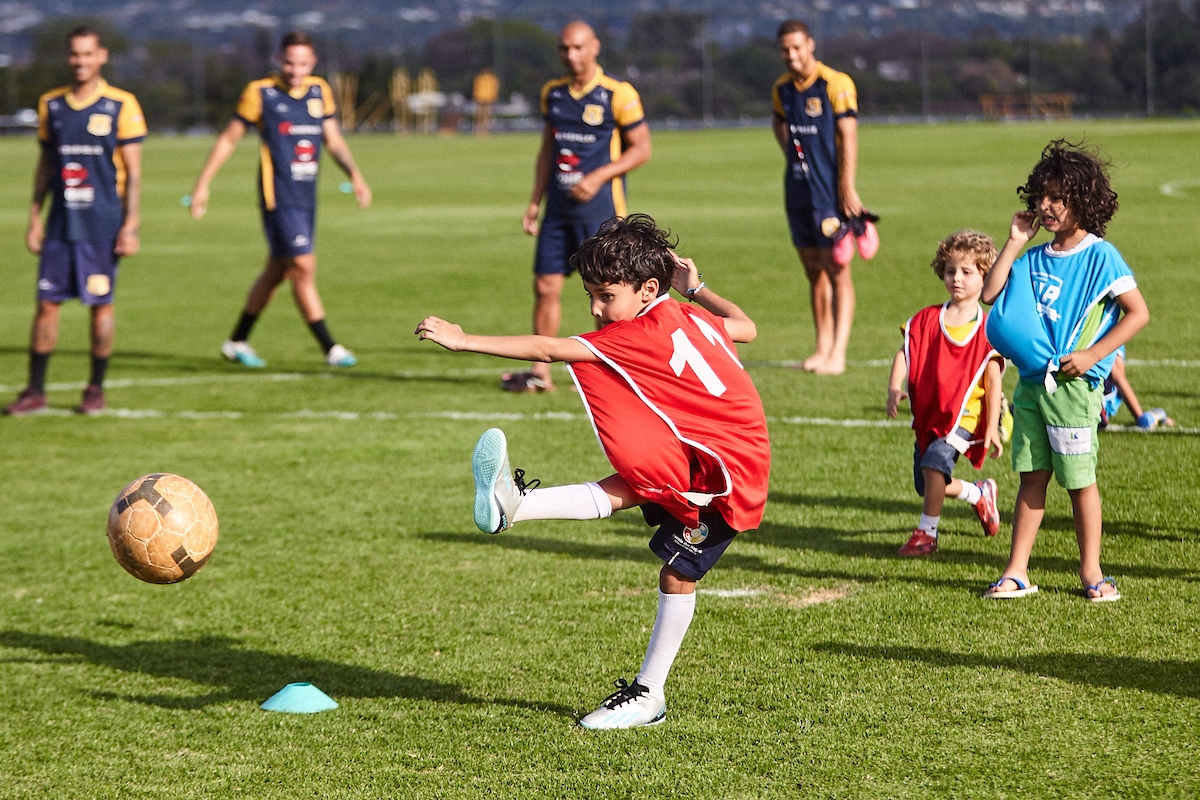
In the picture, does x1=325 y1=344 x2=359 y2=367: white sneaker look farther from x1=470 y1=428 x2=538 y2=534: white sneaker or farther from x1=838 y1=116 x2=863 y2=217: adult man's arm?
x1=470 y1=428 x2=538 y2=534: white sneaker

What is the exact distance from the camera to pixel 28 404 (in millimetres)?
10164

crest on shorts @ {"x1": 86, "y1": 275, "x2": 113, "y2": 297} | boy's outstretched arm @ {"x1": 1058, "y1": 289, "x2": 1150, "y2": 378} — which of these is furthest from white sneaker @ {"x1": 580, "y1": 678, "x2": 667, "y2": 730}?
crest on shorts @ {"x1": 86, "y1": 275, "x2": 113, "y2": 297}

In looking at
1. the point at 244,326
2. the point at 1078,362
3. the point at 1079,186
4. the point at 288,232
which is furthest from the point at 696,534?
the point at 244,326

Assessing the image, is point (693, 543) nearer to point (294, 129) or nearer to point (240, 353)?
point (294, 129)

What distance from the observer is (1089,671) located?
4.76 meters

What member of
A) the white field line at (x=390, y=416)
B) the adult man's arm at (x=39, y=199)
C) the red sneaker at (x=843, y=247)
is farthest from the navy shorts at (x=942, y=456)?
the adult man's arm at (x=39, y=199)

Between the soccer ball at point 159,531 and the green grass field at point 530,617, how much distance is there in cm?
48

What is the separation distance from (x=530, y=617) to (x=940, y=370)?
2037 millimetres

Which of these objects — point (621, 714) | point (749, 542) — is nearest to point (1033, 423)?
point (749, 542)

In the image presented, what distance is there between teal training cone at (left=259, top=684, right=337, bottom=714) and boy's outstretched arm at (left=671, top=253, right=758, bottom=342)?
5.83 feet

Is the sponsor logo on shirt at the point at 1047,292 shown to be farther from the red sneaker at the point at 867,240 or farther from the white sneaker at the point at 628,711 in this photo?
the red sneaker at the point at 867,240

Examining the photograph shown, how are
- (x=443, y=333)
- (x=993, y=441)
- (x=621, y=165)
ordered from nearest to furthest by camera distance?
1. (x=443, y=333)
2. (x=993, y=441)
3. (x=621, y=165)

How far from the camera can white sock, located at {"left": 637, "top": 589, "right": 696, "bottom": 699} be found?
4.51m

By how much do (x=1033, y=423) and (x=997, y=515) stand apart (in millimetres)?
1077
